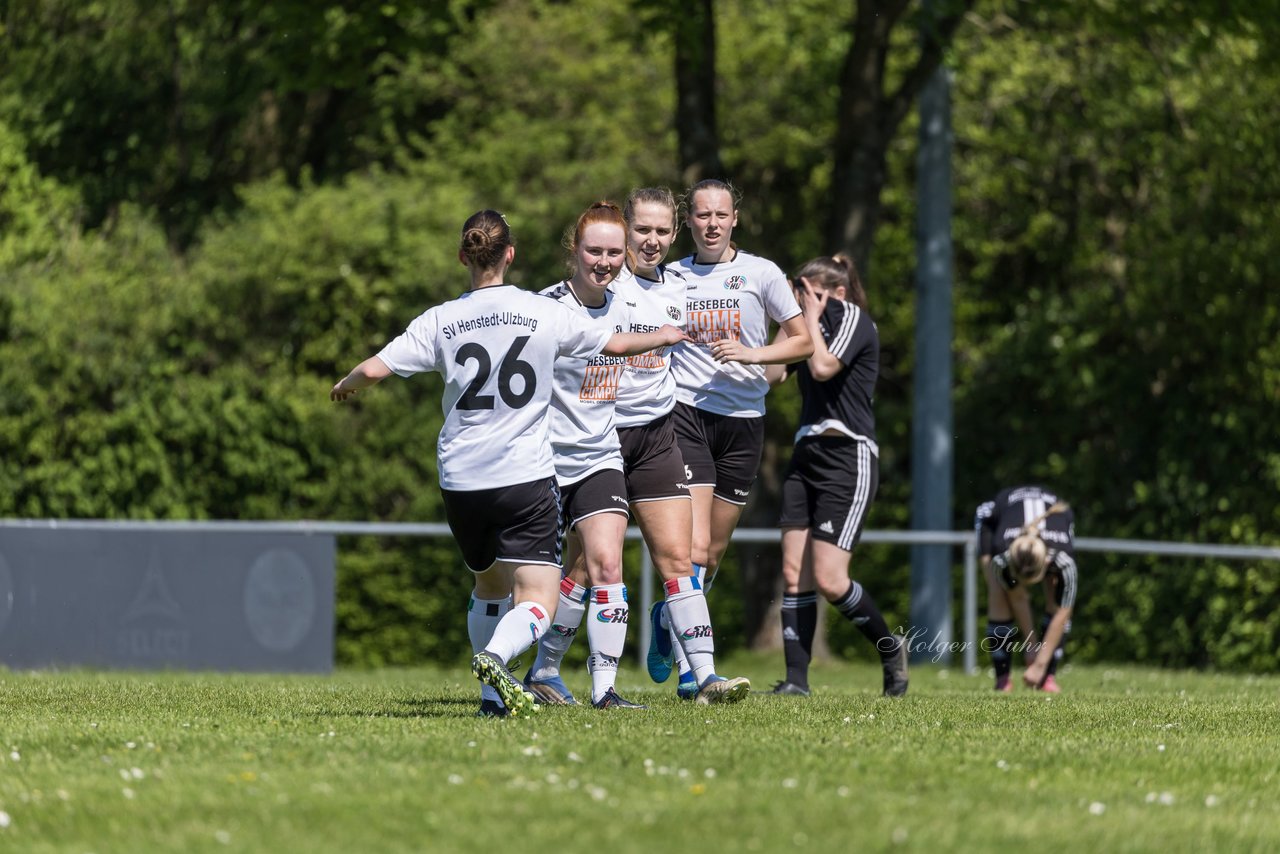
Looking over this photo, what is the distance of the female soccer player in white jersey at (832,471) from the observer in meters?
9.57

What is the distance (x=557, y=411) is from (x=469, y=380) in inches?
31.2

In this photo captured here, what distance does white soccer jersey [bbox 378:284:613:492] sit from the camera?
7.37 meters

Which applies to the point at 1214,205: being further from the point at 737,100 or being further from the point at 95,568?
the point at 95,568

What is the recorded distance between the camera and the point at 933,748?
679 centimetres

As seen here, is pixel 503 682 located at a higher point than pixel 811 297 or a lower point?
lower

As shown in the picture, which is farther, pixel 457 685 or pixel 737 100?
pixel 737 100

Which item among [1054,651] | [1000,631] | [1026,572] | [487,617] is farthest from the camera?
[1000,631]

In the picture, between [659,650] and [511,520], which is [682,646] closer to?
[659,650]

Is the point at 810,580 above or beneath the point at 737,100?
beneath

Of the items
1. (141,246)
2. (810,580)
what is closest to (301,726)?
(810,580)

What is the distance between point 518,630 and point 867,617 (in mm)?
2958

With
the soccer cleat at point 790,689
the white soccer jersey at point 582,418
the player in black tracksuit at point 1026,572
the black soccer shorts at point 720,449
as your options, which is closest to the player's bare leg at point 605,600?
the white soccer jersey at point 582,418

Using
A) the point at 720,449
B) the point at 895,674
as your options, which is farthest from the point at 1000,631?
the point at 720,449

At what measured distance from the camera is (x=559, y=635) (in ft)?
28.7
